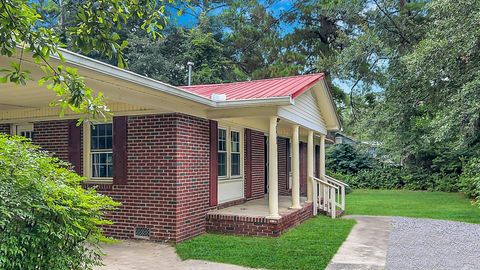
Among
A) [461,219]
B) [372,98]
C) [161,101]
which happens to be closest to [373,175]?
[372,98]

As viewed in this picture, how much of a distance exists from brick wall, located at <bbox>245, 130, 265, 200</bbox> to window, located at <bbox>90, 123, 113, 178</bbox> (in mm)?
4151

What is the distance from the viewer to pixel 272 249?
7.09m

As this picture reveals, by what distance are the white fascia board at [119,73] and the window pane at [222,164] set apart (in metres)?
2.02

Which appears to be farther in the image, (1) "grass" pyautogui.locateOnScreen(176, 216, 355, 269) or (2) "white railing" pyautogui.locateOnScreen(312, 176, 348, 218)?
(2) "white railing" pyautogui.locateOnScreen(312, 176, 348, 218)

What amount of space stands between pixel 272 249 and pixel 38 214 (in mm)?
4606

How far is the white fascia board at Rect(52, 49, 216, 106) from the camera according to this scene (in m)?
4.62

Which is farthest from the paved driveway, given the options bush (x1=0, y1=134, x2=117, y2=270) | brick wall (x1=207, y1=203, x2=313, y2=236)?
bush (x1=0, y1=134, x2=117, y2=270)

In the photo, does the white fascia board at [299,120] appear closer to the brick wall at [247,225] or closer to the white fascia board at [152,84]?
the white fascia board at [152,84]

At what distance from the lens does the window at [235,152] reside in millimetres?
10320

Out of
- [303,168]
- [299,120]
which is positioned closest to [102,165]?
[299,120]

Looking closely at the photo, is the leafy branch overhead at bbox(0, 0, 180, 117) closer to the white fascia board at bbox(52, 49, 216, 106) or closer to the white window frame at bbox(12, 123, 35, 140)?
the white fascia board at bbox(52, 49, 216, 106)

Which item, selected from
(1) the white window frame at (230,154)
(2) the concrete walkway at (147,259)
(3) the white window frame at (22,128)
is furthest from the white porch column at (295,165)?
(3) the white window frame at (22,128)

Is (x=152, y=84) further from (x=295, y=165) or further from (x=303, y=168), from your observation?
(x=303, y=168)

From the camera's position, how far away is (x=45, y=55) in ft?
8.57
